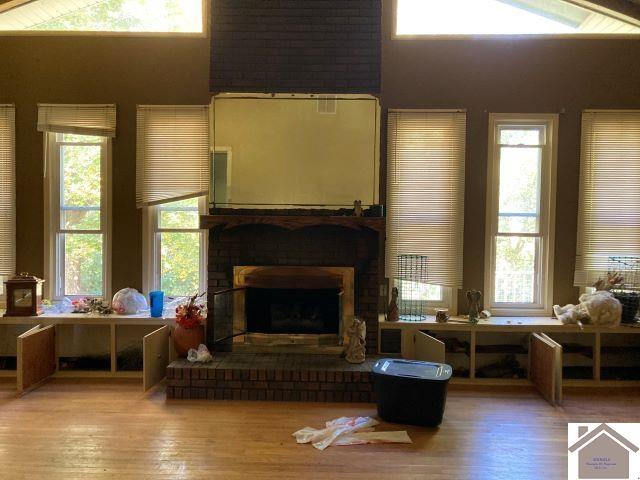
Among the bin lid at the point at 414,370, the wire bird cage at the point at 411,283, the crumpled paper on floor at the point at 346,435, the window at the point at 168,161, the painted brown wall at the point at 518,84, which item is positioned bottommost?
the crumpled paper on floor at the point at 346,435

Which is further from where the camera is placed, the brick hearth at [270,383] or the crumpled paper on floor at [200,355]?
the crumpled paper on floor at [200,355]

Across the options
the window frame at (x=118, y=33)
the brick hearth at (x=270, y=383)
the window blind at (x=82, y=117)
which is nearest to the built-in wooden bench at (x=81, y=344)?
the brick hearth at (x=270, y=383)

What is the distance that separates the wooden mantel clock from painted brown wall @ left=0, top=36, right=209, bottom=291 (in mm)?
901

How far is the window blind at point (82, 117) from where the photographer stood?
13.5 ft

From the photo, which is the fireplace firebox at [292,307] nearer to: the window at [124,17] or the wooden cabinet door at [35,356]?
the wooden cabinet door at [35,356]

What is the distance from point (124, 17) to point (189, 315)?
9.19ft

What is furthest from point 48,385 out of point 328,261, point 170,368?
point 328,261

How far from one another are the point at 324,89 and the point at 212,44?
39.9 inches

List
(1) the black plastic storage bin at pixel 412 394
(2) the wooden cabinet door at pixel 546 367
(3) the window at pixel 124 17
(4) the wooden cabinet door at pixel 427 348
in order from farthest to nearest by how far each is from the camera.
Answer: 1. (3) the window at pixel 124 17
2. (4) the wooden cabinet door at pixel 427 348
3. (2) the wooden cabinet door at pixel 546 367
4. (1) the black plastic storage bin at pixel 412 394

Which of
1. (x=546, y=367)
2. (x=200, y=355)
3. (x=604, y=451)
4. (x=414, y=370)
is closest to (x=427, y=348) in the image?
(x=414, y=370)

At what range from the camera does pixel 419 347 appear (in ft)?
12.4

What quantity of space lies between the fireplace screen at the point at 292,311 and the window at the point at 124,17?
2.53m

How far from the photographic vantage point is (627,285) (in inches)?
161

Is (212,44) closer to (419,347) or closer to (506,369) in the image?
(419,347)
